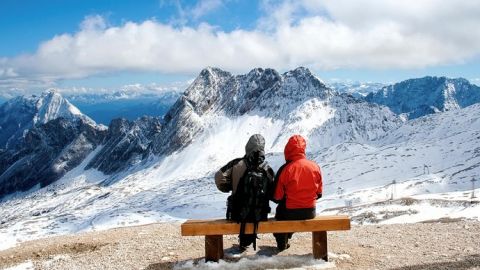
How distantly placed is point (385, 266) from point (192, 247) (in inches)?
267

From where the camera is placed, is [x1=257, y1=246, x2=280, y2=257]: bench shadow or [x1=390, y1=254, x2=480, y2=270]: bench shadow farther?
[x1=257, y1=246, x2=280, y2=257]: bench shadow

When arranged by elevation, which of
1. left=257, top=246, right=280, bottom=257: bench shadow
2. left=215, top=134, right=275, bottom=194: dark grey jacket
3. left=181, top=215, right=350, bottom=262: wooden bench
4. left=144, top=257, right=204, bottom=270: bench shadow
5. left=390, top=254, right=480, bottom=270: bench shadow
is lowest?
left=144, top=257, right=204, bottom=270: bench shadow

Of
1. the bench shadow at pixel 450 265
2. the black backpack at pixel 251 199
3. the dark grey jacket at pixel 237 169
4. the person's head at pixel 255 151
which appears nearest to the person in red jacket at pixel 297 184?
the black backpack at pixel 251 199

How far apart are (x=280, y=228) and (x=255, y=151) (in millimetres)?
2338

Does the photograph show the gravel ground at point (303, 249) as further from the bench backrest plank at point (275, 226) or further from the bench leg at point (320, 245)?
the bench backrest plank at point (275, 226)

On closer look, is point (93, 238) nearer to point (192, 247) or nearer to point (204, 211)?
point (192, 247)

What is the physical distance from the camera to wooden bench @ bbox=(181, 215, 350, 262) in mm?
13172

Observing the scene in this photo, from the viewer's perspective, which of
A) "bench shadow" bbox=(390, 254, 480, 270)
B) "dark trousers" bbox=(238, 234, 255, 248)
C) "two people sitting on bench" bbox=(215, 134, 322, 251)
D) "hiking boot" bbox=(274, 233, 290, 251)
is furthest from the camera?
"hiking boot" bbox=(274, 233, 290, 251)

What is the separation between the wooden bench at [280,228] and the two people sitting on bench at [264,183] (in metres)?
0.26

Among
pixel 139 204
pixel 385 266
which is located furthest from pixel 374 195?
pixel 139 204

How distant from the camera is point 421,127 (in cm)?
18712

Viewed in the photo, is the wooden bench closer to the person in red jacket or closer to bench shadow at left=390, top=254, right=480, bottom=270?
the person in red jacket

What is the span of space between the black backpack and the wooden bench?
0.21 metres

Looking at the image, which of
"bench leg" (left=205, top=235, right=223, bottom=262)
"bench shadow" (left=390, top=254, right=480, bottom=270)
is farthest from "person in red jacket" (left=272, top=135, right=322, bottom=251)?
"bench shadow" (left=390, top=254, right=480, bottom=270)
